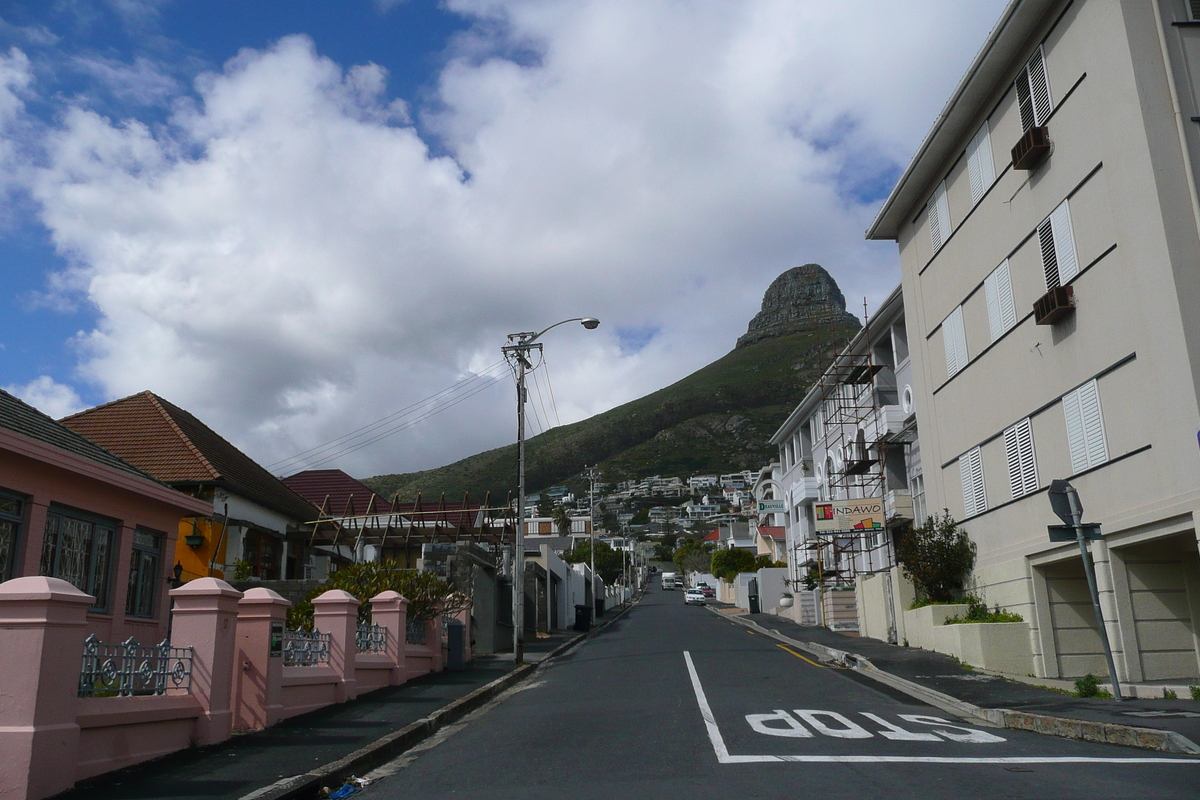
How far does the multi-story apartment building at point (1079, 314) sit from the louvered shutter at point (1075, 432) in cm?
5

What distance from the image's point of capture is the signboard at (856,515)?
95.7 feet

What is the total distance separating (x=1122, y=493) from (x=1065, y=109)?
715 centimetres

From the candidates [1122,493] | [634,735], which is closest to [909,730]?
[634,735]

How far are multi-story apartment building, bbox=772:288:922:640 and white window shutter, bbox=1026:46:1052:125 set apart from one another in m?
11.1

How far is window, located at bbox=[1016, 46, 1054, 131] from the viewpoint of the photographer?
17797mm

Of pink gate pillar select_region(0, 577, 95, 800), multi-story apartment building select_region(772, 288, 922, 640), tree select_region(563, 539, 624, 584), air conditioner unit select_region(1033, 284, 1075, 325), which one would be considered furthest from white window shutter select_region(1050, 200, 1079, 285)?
tree select_region(563, 539, 624, 584)

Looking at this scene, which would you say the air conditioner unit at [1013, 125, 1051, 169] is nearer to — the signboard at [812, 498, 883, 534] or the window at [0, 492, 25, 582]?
the signboard at [812, 498, 883, 534]

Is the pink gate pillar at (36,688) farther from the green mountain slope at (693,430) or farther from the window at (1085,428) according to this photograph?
the green mountain slope at (693,430)

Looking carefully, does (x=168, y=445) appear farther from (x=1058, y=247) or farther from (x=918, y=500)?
(x=1058, y=247)

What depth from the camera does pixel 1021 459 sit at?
1923 centimetres

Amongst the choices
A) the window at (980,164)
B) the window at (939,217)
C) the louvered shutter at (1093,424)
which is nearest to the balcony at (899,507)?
the window at (939,217)

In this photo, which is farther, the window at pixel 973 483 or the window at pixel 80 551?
the window at pixel 973 483

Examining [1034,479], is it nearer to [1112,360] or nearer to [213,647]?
[1112,360]

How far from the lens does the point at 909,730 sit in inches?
459
